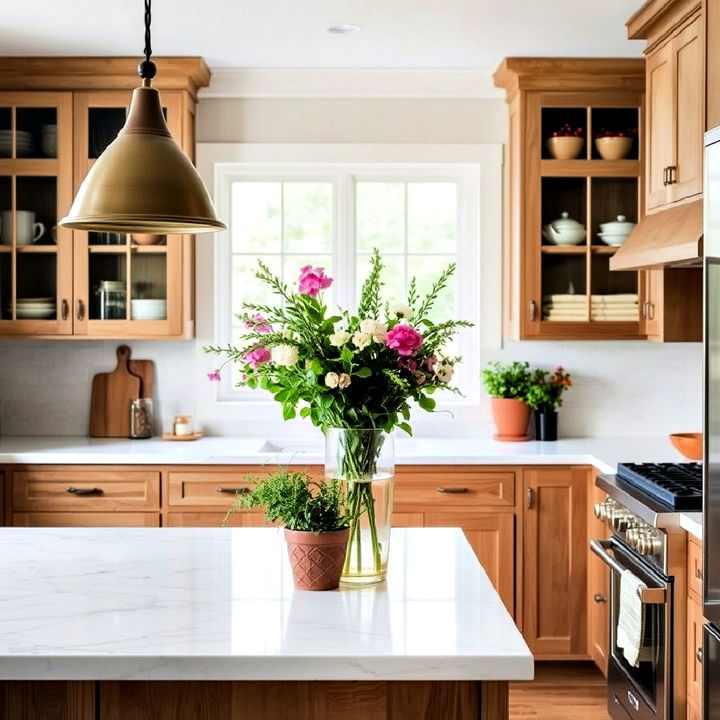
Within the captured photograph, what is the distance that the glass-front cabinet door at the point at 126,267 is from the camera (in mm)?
4398

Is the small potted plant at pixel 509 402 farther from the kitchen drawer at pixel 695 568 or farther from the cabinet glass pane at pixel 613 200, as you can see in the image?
the kitchen drawer at pixel 695 568

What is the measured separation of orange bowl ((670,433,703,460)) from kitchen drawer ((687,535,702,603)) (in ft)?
2.82

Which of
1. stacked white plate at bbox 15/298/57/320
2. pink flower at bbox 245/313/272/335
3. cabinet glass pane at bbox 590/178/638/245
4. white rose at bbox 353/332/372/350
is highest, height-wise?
cabinet glass pane at bbox 590/178/638/245

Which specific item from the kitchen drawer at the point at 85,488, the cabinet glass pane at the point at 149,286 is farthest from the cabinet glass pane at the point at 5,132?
the kitchen drawer at the point at 85,488

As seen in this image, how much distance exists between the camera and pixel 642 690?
3.20 meters

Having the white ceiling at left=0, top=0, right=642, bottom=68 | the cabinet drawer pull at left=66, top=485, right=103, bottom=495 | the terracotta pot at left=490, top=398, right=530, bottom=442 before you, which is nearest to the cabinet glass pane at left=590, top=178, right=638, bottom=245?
the white ceiling at left=0, top=0, right=642, bottom=68

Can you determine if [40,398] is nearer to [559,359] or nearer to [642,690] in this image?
[559,359]

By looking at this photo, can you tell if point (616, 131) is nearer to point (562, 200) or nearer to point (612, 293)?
point (562, 200)

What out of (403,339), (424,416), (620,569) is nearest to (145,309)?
(424,416)

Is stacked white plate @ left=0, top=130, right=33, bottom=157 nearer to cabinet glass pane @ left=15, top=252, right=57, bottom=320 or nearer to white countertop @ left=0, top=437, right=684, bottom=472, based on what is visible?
cabinet glass pane @ left=15, top=252, right=57, bottom=320

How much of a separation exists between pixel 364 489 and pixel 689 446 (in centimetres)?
A: 213

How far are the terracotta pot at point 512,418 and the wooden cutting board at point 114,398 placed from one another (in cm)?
169

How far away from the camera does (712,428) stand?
2.29 m

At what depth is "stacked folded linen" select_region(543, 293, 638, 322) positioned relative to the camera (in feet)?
14.5
